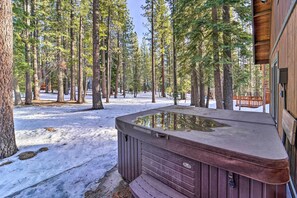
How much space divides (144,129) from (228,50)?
6924mm

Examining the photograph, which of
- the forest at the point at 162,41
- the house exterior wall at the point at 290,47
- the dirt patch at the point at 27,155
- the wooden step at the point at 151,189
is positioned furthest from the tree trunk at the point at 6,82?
the house exterior wall at the point at 290,47

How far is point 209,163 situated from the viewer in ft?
5.71

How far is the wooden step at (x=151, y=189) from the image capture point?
216cm

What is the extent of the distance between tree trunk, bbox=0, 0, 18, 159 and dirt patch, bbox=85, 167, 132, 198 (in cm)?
271

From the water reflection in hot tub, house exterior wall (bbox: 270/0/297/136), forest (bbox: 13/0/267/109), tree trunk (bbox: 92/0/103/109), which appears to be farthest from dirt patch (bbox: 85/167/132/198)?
tree trunk (bbox: 92/0/103/109)

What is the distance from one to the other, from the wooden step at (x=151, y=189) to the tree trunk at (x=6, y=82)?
12.2ft

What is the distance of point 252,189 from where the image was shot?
1521mm

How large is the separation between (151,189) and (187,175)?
1.89ft

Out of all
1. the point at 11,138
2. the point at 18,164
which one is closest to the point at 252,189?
the point at 18,164

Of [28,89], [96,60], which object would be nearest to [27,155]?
[96,60]

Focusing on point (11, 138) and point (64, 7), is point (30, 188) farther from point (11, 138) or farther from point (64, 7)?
point (64, 7)

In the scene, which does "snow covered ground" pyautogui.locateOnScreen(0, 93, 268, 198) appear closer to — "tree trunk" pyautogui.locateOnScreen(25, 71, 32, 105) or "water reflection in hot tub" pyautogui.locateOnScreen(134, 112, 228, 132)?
"water reflection in hot tub" pyautogui.locateOnScreen(134, 112, 228, 132)

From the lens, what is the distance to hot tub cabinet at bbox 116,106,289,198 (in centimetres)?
142

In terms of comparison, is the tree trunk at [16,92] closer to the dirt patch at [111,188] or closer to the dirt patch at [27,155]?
the dirt patch at [27,155]
